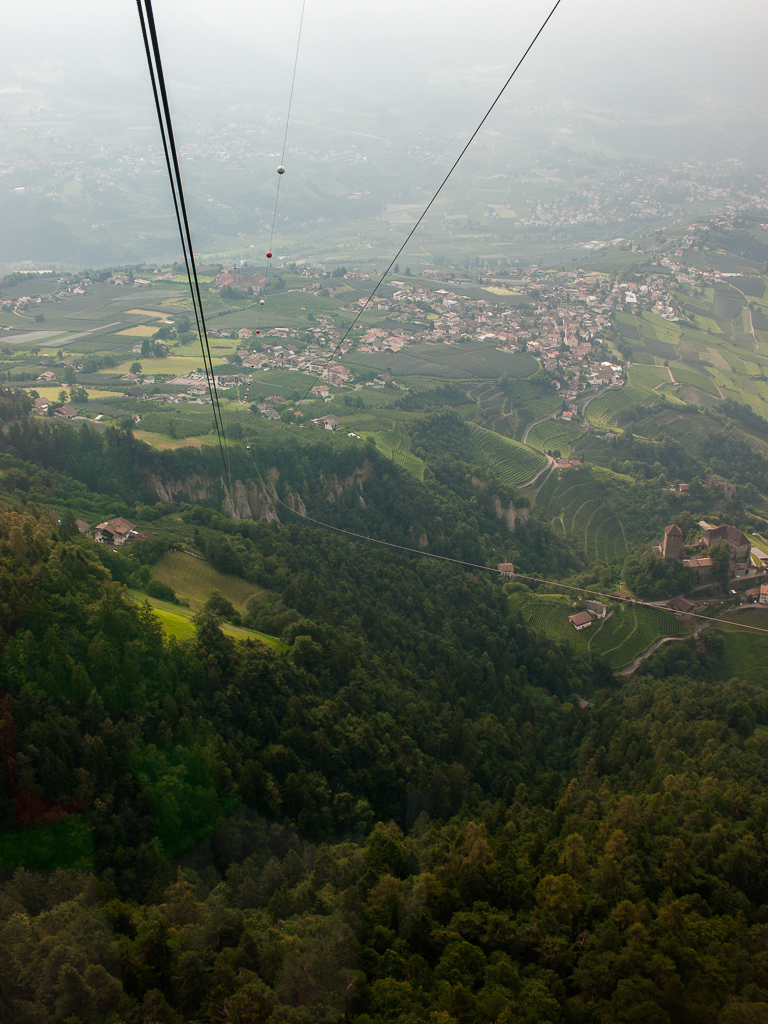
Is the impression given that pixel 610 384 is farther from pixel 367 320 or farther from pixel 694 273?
pixel 694 273

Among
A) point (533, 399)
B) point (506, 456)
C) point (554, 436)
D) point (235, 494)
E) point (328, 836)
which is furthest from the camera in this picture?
point (533, 399)

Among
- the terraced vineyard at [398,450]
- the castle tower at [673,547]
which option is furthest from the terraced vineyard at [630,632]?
the terraced vineyard at [398,450]

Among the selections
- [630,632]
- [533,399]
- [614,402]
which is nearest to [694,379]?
[614,402]

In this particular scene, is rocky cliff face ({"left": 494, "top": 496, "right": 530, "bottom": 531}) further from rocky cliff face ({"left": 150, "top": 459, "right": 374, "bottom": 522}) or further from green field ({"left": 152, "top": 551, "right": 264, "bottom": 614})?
green field ({"left": 152, "top": 551, "right": 264, "bottom": 614})

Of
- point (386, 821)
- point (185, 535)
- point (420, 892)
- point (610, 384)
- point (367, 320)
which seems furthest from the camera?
point (367, 320)

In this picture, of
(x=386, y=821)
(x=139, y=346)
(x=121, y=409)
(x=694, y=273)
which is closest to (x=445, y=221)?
(x=694, y=273)

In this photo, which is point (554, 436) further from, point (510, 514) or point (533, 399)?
point (510, 514)
